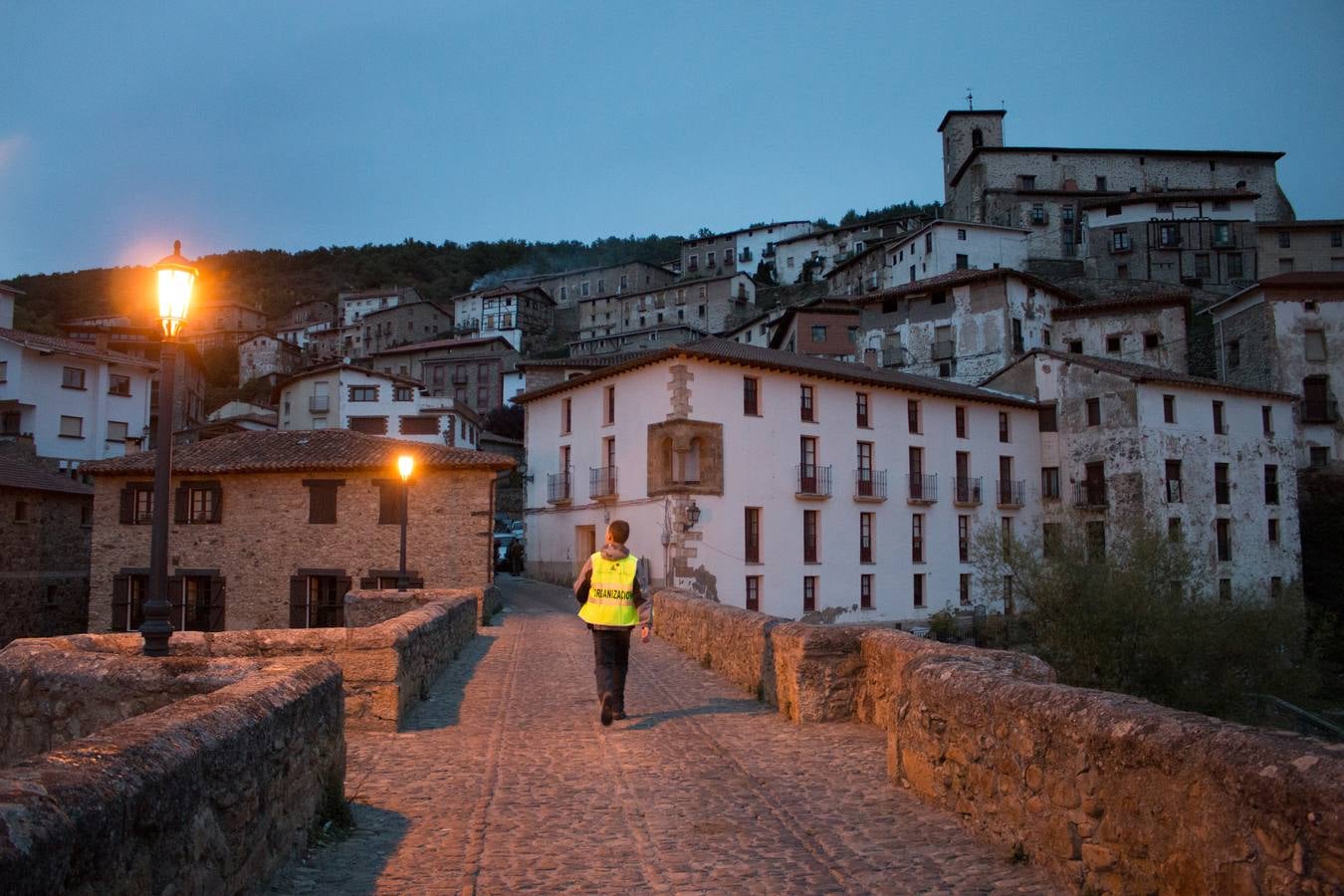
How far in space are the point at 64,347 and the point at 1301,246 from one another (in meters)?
71.5

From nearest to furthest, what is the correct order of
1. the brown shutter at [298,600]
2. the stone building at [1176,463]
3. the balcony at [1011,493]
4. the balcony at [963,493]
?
1. the brown shutter at [298,600]
2. the balcony at [963,493]
3. the stone building at [1176,463]
4. the balcony at [1011,493]

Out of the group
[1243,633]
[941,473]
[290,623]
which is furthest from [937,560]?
[290,623]

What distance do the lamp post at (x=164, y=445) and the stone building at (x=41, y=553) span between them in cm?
2969

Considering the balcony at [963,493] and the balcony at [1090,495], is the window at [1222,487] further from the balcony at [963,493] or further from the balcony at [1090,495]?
the balcony at [963,493]

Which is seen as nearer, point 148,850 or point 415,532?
point 148,850

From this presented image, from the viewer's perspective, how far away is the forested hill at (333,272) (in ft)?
374

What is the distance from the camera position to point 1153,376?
40.6 metres

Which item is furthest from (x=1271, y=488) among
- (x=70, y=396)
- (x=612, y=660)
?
(x=70, y=396)

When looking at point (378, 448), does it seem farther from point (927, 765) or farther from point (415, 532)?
point (927, 765)

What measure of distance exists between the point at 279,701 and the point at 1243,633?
33.1 metres

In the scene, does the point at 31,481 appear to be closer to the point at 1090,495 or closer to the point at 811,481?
the point at 811,481

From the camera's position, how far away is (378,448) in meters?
29.4

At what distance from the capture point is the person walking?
8695mm

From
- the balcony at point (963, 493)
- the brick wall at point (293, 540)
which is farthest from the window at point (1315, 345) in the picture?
the brick wall at point (293, 540)
